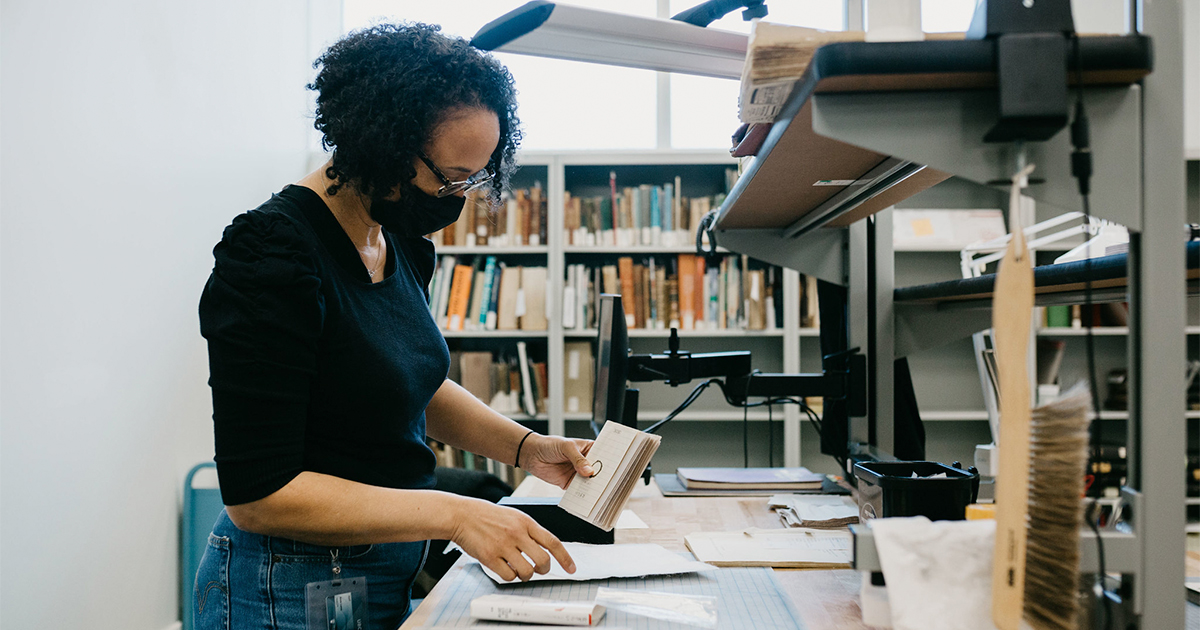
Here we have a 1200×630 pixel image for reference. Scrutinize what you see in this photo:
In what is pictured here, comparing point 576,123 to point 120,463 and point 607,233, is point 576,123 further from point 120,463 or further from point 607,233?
point 120,463

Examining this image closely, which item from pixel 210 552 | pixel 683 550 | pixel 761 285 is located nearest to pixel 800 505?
pixel 683 550

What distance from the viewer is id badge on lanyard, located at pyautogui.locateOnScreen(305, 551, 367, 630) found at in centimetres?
93

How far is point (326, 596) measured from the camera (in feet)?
3.09

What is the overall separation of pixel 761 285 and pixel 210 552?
8.22 feet

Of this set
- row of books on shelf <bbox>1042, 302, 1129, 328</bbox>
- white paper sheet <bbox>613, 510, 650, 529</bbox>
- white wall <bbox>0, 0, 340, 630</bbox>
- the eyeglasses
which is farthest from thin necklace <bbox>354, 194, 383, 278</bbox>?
row of books on shelf <bbox>1042, 302, 1129, 328</bbox>

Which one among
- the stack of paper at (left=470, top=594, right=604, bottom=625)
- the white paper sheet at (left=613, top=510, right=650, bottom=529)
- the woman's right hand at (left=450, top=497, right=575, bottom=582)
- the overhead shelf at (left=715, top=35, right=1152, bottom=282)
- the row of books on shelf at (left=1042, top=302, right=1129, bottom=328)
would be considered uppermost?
the overhead shelf at (left=715, top=35, right=1152, bottom=282)

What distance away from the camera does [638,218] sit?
10.4 ft

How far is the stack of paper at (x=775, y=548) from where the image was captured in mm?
1073

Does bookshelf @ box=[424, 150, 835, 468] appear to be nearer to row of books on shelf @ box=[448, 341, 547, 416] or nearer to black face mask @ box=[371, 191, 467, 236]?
row of books on shelf @ box=[448, 341, 547, 416]

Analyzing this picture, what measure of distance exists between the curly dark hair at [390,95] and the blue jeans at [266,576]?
1.65ft

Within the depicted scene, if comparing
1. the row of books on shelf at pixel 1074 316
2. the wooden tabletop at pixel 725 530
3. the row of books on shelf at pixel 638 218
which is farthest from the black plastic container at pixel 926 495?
the row of books on shelf at pixel 1074 316

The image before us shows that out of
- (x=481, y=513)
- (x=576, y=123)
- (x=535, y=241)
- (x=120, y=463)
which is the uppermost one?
(x=576, y=123)

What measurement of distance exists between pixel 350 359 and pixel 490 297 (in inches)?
89.1

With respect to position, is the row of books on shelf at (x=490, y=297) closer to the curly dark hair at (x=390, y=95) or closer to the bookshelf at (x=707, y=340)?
the bookshelf at (x=707, y=340)
